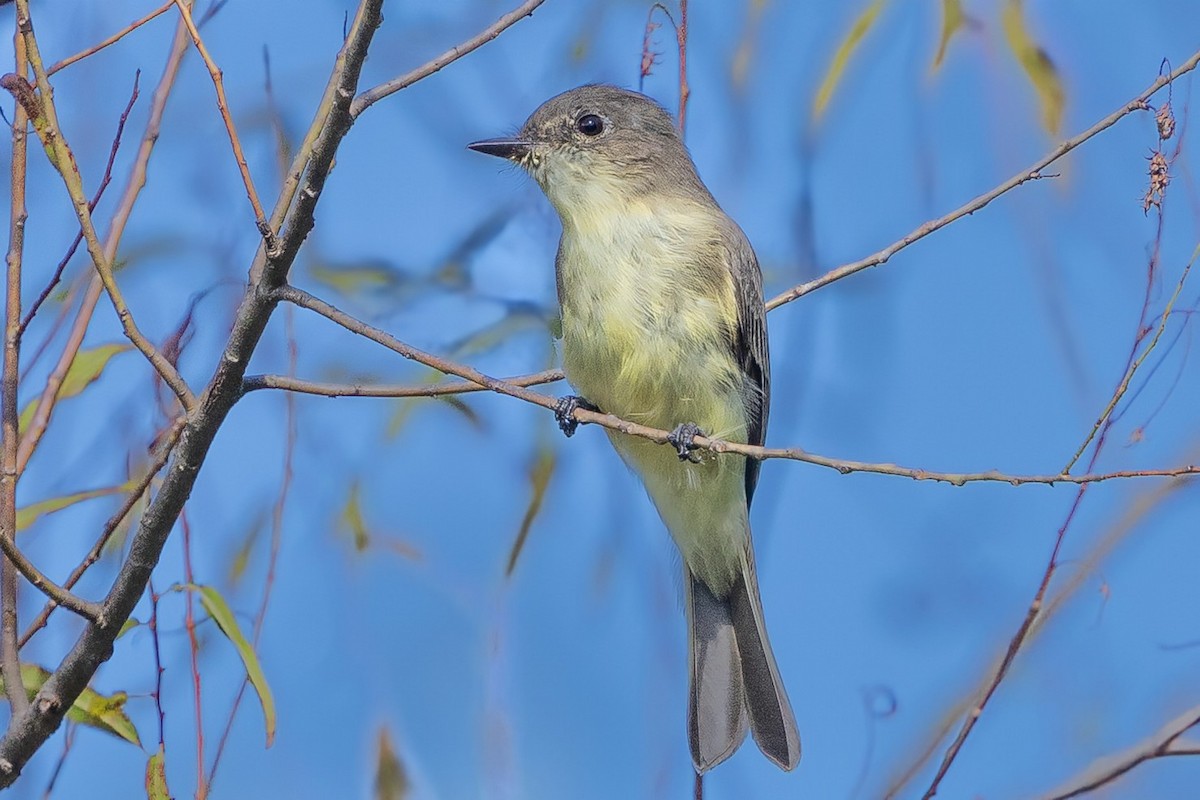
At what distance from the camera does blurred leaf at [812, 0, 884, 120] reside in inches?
138

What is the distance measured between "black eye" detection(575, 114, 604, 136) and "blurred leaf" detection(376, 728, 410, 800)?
1520mm

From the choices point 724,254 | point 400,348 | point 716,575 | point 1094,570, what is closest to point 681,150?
point 724,254

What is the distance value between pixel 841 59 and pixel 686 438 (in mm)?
1419

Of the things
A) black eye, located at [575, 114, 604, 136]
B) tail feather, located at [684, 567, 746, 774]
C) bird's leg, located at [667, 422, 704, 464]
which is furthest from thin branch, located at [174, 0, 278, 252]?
tail feather, located at [684, 567, 746, 774]

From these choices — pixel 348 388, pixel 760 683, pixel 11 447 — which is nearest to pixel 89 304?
pixel 11 447

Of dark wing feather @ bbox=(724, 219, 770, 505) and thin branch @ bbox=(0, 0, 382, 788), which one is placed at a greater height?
dark wing feather @ bbox=(724, 219, 770, 505)

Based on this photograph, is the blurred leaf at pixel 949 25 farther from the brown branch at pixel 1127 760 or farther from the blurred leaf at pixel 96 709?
the blurred leaf at pixel 96 709

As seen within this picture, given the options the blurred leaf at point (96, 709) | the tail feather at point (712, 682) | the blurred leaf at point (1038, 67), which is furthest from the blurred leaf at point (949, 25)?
the blurred leaf at point (96, 709)

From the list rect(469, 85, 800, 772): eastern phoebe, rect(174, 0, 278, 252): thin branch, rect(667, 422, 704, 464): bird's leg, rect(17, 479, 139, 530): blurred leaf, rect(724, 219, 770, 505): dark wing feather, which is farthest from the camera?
rect(724, 219, 770, 505): dark wing feather

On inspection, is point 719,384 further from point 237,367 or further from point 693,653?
point 237,367

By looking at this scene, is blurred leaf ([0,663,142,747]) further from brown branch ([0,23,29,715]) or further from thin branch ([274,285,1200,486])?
thin branch ([274,285,1200,486])

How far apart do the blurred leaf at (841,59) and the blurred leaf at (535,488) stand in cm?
111

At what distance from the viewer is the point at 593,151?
2992mm

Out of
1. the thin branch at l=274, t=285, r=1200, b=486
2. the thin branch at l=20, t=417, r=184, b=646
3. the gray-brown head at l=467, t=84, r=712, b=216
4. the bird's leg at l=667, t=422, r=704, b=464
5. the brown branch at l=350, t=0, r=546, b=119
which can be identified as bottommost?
the thin branch at l=20, t=417, r=184, b=646
